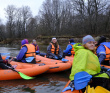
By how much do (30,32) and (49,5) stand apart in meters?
10.1

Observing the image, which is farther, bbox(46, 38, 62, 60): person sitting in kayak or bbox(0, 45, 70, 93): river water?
bbox(46, 38, 62, 60): person sitting in kayak

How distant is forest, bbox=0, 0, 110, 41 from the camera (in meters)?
21.0

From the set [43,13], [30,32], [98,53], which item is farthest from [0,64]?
[30,32]

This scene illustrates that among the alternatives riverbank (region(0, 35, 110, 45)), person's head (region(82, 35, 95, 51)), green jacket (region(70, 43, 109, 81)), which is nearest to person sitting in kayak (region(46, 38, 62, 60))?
person's head (region(82, 35, 95, 51))

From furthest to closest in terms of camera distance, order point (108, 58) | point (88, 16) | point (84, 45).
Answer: point (88, 16), point (108, 58), point (84, 45)

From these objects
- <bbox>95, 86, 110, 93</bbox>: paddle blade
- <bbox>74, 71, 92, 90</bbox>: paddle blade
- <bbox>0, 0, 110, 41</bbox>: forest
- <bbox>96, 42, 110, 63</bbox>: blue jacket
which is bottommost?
<bbox>95, 86, 110, 93</bbox>: paddle blade

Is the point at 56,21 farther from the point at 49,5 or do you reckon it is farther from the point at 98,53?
the point at 98,53

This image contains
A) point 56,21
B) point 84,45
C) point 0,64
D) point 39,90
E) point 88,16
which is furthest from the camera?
point 56,21

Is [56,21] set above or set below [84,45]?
above

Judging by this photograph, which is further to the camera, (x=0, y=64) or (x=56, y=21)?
(x=56, y=21)

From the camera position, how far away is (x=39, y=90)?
348 cm

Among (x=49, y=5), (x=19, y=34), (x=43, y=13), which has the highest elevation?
(x=49, y=5)

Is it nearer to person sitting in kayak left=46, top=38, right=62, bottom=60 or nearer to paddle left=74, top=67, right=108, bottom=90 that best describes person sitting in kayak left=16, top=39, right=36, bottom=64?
person sitting in kayak left=46, top=38, right=62, bottom=60

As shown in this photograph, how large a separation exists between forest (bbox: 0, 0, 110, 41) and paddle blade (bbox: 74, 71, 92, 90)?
1915 centimetres
